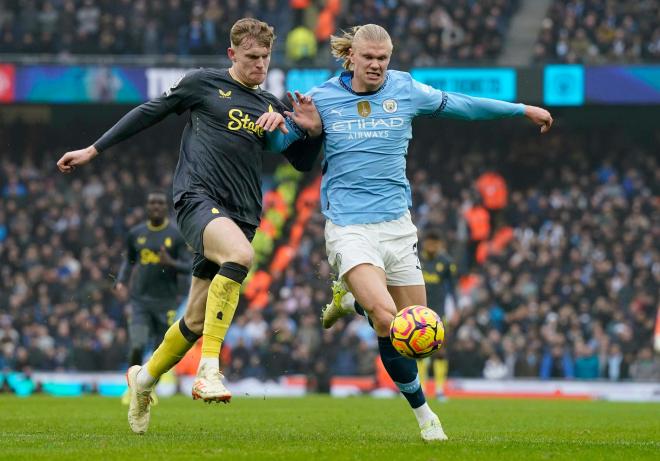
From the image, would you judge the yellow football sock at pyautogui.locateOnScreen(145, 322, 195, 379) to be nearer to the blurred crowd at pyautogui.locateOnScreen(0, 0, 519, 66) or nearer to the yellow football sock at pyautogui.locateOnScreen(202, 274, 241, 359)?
the yellow football sock at pyautogui.locateOnScreen(202, 274, 241, 359)

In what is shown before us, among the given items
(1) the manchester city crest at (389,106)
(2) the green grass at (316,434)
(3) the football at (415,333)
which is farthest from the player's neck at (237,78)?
(2) the green grass at (316,434)

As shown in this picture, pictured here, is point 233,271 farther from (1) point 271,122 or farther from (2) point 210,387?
(1) point 271,122

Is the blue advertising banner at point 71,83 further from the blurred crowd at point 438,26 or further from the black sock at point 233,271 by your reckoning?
the black sock at point 233,271

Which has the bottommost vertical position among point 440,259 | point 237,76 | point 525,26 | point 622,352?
point 622,352

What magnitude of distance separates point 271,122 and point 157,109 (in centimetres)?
91

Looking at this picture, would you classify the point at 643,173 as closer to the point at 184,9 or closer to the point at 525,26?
the point at 525,26

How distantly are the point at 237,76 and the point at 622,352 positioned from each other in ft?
52.4

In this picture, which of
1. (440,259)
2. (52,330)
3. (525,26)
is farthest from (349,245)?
(525,26)

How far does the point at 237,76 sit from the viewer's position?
30.0ft

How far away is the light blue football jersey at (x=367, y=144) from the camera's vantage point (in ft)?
28.6

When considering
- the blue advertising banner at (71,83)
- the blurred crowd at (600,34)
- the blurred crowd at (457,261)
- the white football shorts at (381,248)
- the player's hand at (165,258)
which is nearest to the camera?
the white football shorts at (381,248)

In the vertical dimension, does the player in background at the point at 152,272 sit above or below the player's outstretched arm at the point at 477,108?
below

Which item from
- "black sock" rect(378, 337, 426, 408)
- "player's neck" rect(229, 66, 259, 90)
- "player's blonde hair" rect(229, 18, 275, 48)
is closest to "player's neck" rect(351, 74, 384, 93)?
"player's blonde hair" rect(229, 18, 275, 48)

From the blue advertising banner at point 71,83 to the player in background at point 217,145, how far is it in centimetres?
2129
